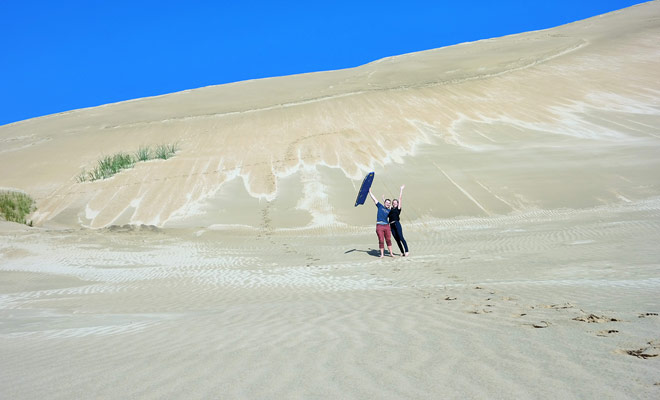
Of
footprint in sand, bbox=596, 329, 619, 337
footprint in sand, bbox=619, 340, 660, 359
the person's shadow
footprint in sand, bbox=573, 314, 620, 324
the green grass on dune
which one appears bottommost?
the person's shadow

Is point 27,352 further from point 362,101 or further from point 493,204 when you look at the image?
point 362,101

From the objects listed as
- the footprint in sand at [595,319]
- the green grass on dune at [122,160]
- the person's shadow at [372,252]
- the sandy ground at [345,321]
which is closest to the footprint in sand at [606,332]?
the sandy ground at [345,321]

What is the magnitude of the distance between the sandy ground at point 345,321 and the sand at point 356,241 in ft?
0.11

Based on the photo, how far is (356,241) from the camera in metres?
15.6

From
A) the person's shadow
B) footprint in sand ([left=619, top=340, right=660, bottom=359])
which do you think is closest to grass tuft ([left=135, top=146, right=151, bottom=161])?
the person's shadow

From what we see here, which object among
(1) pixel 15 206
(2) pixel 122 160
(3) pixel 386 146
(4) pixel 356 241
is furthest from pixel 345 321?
(2) pixel 122 160

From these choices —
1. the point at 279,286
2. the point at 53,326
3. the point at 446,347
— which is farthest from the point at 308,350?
the point at 279,286

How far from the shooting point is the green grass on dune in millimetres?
23125

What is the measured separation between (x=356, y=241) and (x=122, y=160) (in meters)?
13.3

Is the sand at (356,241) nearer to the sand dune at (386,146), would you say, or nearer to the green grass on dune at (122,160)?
the sand dune at (386,146)

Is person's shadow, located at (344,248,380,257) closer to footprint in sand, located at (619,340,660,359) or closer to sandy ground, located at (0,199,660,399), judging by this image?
sandy ground, located at (0,199,660,399)

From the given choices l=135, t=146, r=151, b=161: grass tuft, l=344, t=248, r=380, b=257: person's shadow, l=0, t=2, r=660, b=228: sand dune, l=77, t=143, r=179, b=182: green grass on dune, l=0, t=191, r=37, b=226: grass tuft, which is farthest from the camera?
l=135, t=146, r=151, b=161: grass tuft

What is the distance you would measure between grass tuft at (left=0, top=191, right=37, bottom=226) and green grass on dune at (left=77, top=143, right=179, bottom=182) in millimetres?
2358

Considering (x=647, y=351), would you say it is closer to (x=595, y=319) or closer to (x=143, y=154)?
(x=595, y=319)
